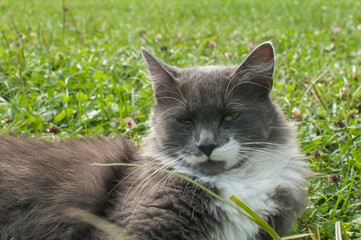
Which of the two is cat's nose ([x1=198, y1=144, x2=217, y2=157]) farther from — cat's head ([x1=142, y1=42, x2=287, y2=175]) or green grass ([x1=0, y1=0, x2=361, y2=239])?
green grass ([x1=0, y1=0, x2=361, y2=239])

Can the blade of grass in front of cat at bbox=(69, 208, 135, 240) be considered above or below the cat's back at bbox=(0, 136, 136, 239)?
below

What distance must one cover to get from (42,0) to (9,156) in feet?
36.7

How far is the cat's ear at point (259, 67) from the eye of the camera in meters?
2.83

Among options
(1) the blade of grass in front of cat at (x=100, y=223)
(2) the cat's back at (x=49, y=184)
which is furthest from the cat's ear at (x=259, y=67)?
(1) the blade of grass in front of cat at (x=100, y=223)

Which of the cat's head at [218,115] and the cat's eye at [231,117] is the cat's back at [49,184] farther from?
the cat's eye at [231,117]

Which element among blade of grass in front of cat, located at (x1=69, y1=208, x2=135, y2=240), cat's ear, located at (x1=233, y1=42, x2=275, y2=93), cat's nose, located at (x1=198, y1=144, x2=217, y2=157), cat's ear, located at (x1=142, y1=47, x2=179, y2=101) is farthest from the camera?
cat's ear, located at (x1=142, y1=47, x2=179, y2=101)

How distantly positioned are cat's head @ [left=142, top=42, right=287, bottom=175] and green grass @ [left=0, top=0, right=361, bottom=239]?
0.69 meters

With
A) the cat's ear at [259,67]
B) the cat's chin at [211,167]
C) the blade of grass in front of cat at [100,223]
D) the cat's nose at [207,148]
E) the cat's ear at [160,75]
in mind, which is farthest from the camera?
the cat's ear at [160,75]

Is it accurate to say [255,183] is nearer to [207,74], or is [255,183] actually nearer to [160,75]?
[207,74]

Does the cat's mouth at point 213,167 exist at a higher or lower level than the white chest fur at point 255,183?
higher

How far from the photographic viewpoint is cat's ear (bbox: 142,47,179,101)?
2938mm

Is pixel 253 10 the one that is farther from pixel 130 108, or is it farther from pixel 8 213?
pixel 8 213

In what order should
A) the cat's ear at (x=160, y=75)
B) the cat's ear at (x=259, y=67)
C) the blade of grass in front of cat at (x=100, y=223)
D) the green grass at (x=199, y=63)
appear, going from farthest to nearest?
the green grass at (x=199, y=63) < the cat's ear at (x=160, y=75) < the cat's ear at (x=259, y=67) < the blade of grass in front of cat at (x=100, y=223)

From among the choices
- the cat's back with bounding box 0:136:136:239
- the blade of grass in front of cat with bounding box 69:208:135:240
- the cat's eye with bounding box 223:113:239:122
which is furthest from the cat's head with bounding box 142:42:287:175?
the blade of grass in front of cat with bounding box 69:208:135:240
